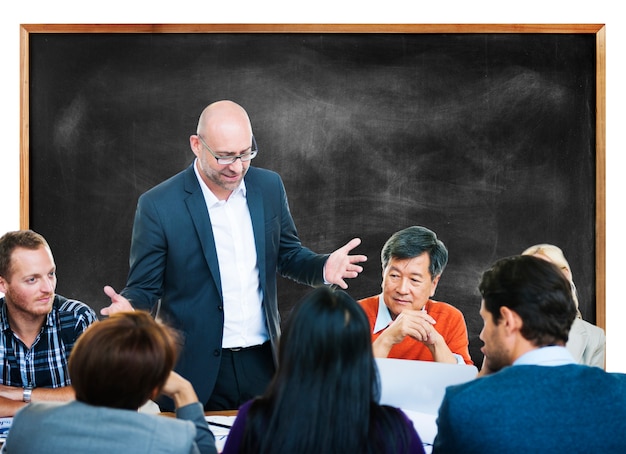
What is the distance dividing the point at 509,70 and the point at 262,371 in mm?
1929

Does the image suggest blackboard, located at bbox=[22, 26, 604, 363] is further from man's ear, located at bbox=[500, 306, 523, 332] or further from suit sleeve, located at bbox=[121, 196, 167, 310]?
man's ear, located at bbox=[500, 306, 523, 332]

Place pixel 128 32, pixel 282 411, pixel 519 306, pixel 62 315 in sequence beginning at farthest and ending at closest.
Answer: pixel 128 32 → pixel 62 315 → pixel 519 306 → pixel 282 411

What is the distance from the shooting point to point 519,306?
69.4 inches

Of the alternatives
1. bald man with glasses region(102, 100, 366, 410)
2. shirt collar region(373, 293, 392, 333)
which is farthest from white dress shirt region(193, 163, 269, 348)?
shirt collar region(373, 293, 392, 333)

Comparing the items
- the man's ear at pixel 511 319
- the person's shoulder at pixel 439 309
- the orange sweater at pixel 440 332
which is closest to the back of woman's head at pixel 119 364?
the man's ear at pixel 511 319

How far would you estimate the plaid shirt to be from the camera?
2.53 meters

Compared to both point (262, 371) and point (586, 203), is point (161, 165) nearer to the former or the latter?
point (262, 371)

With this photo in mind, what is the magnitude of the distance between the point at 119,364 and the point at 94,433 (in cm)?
14

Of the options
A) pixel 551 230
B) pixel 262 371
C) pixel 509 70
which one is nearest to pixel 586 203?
pixel 551 230

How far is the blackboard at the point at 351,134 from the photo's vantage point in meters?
3.77

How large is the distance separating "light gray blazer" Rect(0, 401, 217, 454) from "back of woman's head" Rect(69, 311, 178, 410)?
0.10ft

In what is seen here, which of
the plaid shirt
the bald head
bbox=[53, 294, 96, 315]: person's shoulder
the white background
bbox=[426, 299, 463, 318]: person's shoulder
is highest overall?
the white background
